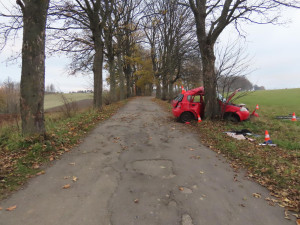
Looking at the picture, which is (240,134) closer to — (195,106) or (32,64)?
(195,106)

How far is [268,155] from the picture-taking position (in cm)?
533

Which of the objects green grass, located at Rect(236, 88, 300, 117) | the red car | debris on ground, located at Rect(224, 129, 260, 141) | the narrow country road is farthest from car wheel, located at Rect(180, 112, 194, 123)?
green grass, located at Rect(236, 88, 300, 117)

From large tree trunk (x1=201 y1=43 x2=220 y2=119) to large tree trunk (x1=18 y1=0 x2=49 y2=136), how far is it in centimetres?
717

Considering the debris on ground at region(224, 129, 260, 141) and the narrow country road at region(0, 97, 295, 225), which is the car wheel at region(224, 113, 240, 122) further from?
Result: the narrow country road at region(0, 97, 295, 225)

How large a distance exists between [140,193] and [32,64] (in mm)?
4554

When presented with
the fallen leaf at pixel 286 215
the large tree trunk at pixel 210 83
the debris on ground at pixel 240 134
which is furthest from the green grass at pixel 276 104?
the fallen leaf at pixel 286 215

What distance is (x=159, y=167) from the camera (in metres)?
4.50

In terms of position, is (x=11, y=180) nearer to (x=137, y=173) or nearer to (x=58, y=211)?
(x=58, y=211)

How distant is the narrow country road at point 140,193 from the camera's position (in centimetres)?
276

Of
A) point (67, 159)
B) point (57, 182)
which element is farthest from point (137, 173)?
point (67, 159)

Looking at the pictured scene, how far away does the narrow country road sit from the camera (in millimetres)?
2760

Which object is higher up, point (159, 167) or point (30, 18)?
point (30, 18)

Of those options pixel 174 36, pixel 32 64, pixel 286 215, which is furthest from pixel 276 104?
pixel 32 64

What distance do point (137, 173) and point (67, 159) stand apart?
6.49 feet
